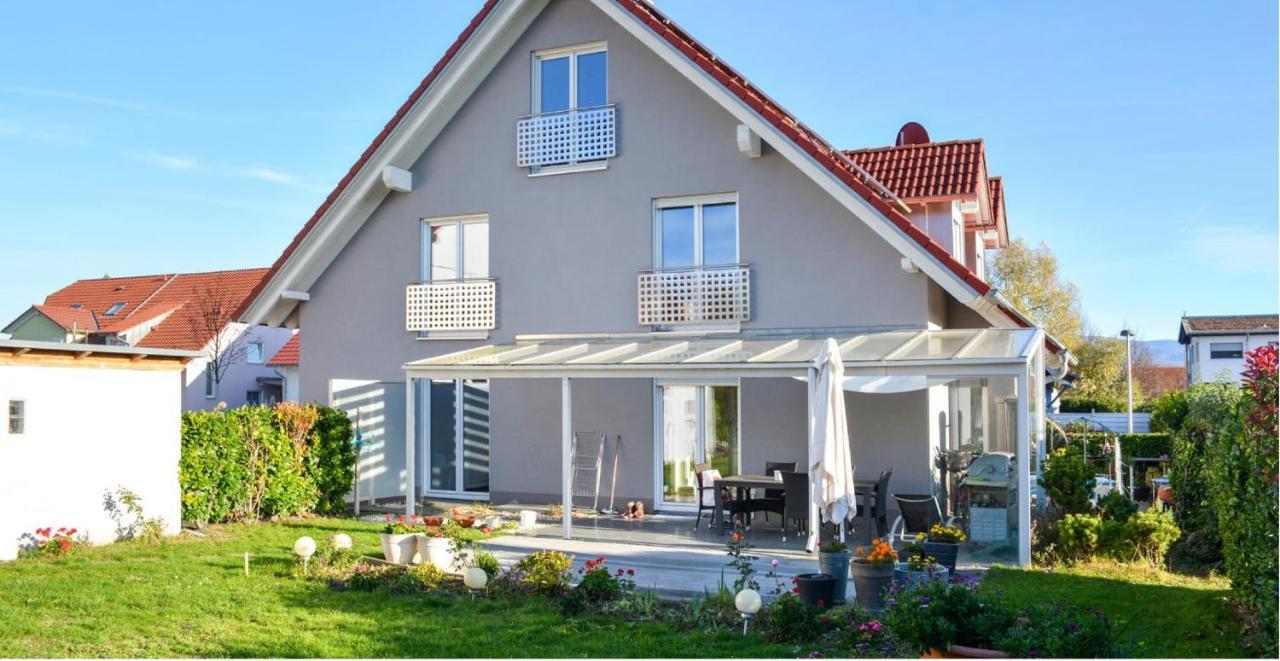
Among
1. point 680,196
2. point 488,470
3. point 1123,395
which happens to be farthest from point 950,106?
point 1123,395

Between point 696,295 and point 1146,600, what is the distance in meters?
8.33

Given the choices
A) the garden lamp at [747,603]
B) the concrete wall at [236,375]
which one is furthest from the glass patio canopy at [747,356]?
the concrete wall at [236,375]

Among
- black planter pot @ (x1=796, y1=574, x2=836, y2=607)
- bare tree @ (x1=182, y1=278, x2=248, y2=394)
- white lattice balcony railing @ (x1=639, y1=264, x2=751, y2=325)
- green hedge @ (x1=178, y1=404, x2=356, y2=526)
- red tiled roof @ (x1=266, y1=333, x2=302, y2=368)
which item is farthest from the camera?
bare tree @ (x1=182, y1=278, x2=248, y2=394)

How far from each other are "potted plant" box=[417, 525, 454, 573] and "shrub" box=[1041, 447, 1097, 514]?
722 cm

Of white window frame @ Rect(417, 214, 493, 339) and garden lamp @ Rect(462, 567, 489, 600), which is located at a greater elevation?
white window frame @ Rect(417, 214, 493, 339)

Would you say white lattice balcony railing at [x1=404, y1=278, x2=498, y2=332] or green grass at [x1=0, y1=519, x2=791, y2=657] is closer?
green grass at [x1=0, y1=519, x2=791, y2=657]

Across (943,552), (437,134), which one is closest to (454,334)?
(437,134)

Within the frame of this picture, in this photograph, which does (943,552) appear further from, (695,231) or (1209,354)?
(1209,354)

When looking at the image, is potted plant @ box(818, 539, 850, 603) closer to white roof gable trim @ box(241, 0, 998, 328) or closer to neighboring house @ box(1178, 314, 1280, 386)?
white roof gable trim @ box(241, 0, 998, 328)

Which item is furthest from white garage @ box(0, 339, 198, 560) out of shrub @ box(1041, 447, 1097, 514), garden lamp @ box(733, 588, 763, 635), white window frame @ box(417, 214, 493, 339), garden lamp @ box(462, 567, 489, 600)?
shrub @ box(1041, 447, 1097, 514)

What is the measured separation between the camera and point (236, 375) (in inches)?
1673

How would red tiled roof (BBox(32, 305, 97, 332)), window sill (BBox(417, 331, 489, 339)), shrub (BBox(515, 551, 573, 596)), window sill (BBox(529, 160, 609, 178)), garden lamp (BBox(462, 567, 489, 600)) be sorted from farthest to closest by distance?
red tiled roof (BBox(32, 305, 97, 332)) → window sill (BBox(417, 331, 489, 339)) → window sill (BBox(529, 160, 609, 178)) → garden lamp (BBox(462, 567, 489, 600)) → shrub (BBox(515, 551, 573, 596))

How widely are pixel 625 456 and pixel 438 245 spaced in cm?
528

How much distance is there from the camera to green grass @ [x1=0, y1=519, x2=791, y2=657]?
25.3ft
